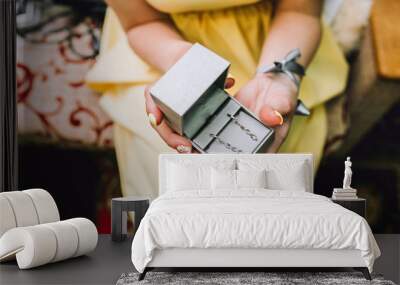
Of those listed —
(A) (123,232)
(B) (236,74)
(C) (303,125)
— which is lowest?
(A) (123,232)

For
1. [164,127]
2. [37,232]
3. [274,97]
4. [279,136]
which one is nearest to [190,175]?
[164,127]

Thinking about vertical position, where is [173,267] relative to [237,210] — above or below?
below

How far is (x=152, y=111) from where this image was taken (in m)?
6.35

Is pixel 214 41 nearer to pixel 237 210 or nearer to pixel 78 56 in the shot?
pixel 78 56

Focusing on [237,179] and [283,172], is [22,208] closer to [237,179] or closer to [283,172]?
[237,179]

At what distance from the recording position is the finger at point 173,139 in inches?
246

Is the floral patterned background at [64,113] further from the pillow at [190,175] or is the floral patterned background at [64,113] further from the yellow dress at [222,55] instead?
the pillow at [190,175]

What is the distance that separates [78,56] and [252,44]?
179 centimetres

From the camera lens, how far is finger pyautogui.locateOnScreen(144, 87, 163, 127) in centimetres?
630

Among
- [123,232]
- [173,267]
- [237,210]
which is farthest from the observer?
[123,232]

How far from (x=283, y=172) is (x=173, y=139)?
1.19m

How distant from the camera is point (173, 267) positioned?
4613mm

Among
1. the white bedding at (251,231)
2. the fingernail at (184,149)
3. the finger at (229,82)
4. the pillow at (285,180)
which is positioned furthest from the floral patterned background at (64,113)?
the white bedding at (251,231)

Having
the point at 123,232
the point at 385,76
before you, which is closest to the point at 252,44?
the point at 385,76
